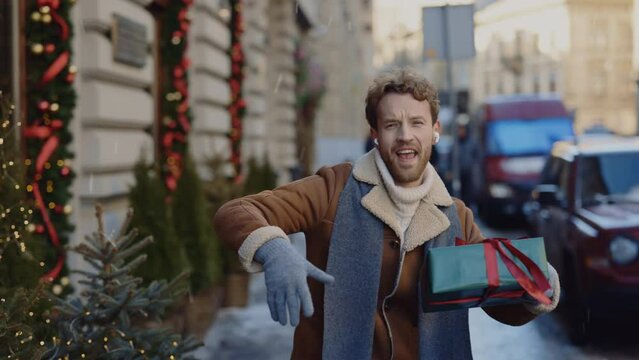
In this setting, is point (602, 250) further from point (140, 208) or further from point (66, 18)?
point (66, 18)

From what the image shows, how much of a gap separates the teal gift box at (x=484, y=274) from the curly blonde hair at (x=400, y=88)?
45cm

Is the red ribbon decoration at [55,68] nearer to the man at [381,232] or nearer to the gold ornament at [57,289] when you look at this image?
the gold ornament at [57,289]

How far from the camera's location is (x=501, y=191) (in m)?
18.8

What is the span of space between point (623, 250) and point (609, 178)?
1.54m

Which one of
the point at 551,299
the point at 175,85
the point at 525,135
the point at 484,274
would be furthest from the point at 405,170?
the point at 525,135

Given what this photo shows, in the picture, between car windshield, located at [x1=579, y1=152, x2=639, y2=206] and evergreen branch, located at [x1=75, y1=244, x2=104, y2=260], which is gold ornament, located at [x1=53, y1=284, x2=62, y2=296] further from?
car windshield, located at [x1=579, y1=152, x2=639, y2=206]

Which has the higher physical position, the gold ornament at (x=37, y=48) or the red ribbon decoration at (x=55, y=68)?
the gold ornament at (x=37, y=48)

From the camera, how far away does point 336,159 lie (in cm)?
3469

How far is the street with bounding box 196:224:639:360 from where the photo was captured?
7.44 meters

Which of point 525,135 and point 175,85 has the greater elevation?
point 175,85

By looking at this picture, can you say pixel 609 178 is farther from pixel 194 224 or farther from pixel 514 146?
pixel 514 146

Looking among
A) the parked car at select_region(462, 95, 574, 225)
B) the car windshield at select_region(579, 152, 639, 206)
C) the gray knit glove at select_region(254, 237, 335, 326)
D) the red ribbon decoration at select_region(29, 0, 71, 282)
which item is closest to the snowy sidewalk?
the car windshield at select_region(579, 152, 639, 206)

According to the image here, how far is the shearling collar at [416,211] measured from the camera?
3.09 meters

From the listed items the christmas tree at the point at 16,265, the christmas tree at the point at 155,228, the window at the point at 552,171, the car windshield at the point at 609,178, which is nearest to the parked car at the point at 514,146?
the window at the point at 552,171
